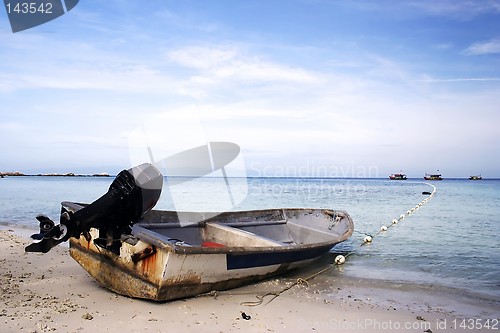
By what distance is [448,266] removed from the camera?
8.73m

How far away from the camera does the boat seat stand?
22.6 ft

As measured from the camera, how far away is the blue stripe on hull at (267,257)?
5.52 metres

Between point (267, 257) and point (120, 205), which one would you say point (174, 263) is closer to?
point (120, 205)

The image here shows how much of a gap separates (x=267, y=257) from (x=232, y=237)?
1481 mm

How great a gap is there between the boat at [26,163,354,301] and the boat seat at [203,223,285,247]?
0.02 meters

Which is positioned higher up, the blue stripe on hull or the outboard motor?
the outboard motor

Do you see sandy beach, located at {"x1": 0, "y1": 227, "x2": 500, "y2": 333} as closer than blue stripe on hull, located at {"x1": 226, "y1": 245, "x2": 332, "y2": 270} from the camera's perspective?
Yes

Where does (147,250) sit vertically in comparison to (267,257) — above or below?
above

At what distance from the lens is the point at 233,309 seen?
5.07 meters
